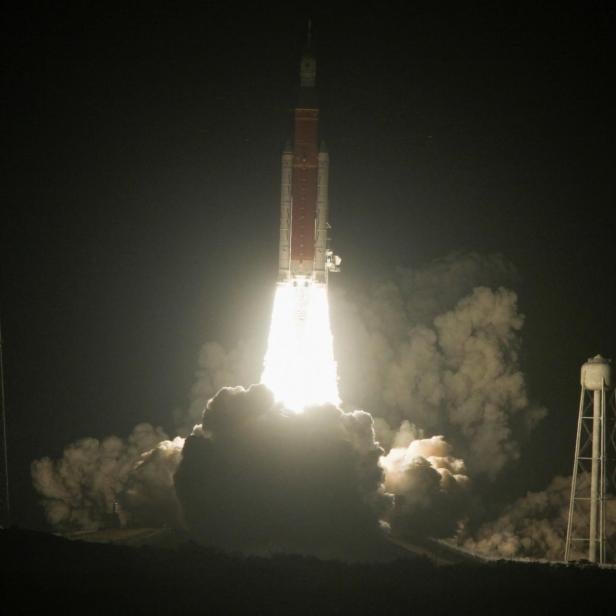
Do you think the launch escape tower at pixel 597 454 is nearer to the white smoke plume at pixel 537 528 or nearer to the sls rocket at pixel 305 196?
the white smoke plume at pixel 537 528

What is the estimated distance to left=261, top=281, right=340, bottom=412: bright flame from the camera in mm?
70438

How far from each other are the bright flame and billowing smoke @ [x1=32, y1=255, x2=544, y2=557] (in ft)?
10.2

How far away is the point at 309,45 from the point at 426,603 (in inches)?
907

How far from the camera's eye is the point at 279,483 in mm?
66500

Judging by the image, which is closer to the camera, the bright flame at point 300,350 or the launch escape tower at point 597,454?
the launch escape tower at point 597,454

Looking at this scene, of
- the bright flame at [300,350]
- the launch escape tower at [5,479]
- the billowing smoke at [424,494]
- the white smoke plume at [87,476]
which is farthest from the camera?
the white smoke plume at [87,476]

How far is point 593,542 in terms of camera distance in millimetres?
69625

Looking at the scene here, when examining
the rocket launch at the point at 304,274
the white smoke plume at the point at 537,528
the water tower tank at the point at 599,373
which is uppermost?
the rocket launch at the point at 304,274

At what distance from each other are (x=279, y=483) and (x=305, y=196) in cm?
1044

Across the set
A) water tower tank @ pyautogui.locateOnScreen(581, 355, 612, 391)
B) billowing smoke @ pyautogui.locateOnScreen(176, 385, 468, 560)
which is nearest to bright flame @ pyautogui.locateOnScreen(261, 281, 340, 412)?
billowing smoke @ pyautogui.locateOnScreen(176, 385, 468, 560)

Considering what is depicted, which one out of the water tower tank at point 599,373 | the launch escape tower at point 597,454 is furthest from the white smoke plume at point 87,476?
the water tower tank at point 599,373

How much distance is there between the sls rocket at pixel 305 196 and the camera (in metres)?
68.9

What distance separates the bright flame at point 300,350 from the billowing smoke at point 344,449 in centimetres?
310

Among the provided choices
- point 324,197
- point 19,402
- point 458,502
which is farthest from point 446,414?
point 19,402
